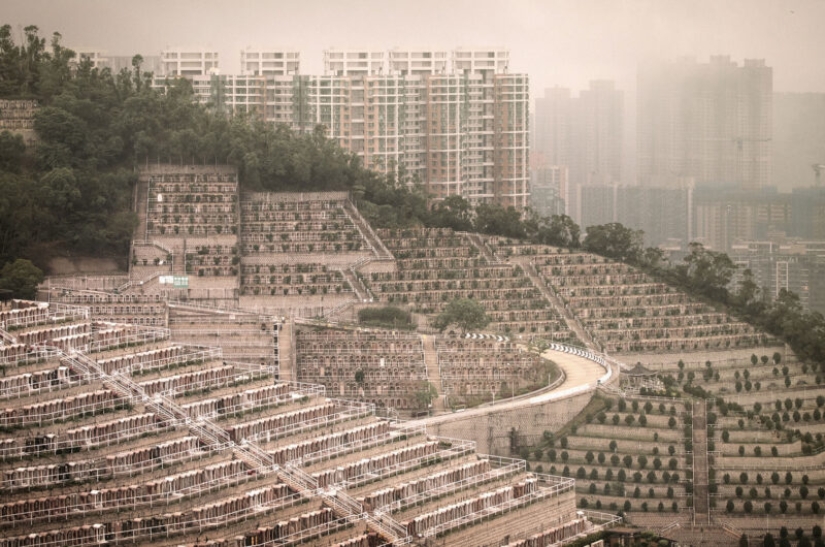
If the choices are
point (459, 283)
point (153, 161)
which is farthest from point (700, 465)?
point (153, 161)

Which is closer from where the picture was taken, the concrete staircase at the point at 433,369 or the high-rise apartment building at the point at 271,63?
the concrete staircase at the point at 433,369

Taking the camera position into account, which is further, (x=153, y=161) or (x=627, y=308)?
(x=153, y=161)

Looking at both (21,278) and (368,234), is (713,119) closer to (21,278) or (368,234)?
(368,234)

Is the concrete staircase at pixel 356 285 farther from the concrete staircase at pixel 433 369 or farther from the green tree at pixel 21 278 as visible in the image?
the green tree at pixel 21 278

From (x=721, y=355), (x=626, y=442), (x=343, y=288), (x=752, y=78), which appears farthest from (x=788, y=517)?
(x=752, y=78)

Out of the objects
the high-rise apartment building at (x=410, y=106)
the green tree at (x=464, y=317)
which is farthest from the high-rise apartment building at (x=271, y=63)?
the green tree at (x=464, y=317)

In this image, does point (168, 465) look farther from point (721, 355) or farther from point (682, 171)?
point (682, 171)

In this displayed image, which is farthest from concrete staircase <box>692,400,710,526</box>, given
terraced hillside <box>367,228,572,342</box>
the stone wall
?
terraced hillside <box>367,228,572,342</box>
